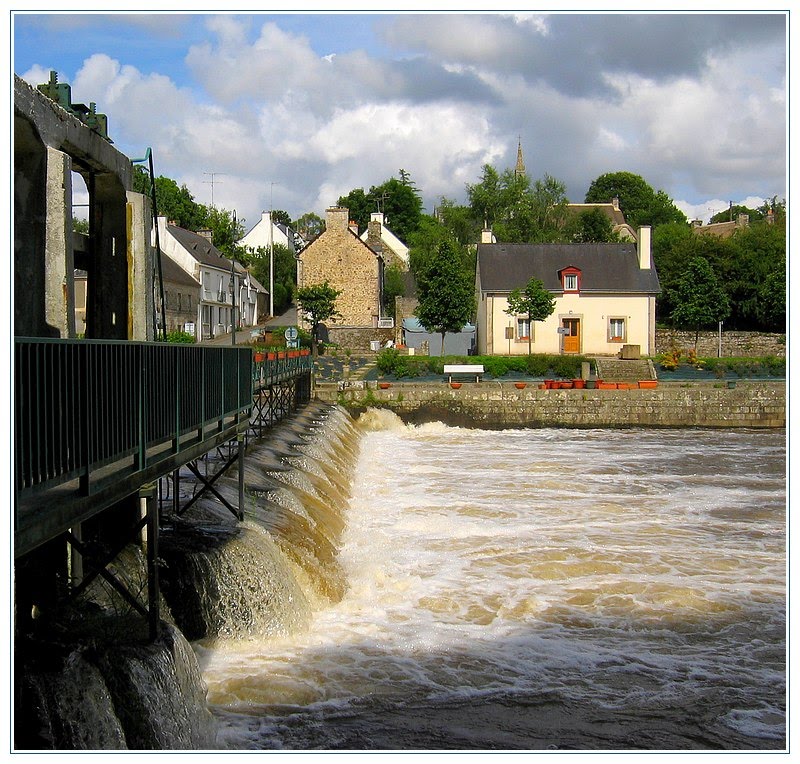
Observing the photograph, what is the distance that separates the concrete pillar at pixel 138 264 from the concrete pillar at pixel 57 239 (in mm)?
2055

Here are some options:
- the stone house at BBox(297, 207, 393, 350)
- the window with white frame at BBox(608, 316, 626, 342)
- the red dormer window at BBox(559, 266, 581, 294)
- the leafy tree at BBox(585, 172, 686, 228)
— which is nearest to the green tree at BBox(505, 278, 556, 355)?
the red dormer window at BBox(559, 266, 581, 294)

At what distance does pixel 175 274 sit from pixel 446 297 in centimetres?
1650

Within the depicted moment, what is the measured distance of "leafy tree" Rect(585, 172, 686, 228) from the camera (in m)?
92.2

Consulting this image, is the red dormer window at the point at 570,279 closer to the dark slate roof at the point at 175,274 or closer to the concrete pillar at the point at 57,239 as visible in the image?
the dark slate roof at the point at 175,274

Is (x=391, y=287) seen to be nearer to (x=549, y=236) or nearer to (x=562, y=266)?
(x=549, y=236)

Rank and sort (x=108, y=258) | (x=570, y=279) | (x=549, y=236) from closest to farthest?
1. (x=108, y=258)
2. (x=570, y=279)
3. (x=549, y=236)

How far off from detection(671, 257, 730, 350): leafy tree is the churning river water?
95.7 ft

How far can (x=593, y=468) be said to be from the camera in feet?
80.8

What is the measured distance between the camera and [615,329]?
156 feet

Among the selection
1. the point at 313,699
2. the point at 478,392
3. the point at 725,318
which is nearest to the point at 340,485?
the point at 313,699

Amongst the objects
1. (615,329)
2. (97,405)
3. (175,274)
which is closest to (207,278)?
(175,274)

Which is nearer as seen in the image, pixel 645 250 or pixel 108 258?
pixel 108 258
